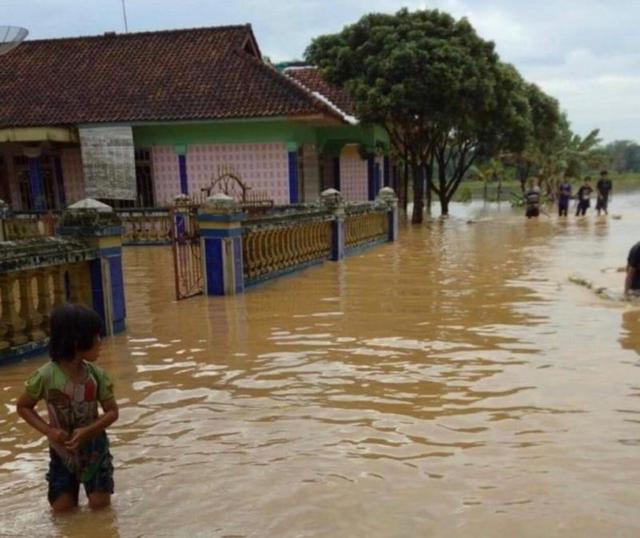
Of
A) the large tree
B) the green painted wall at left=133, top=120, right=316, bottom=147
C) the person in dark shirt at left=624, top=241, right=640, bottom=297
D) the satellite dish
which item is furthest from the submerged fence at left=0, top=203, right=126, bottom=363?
the large tree

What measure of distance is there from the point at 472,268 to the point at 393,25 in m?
12.9

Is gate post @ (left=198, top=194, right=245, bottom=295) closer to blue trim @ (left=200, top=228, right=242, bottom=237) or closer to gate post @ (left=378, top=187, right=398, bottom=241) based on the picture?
blue trim @ (left=200, top=228, right=242, bottom=237)

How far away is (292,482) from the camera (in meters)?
3.60

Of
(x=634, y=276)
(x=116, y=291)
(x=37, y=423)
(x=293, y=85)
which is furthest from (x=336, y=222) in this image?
(x=37, y=423)

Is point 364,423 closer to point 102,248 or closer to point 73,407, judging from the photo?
point 73,407

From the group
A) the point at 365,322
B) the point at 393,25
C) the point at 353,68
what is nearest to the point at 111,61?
the point at 353,68

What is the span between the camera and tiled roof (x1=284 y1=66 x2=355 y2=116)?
23.9 meters

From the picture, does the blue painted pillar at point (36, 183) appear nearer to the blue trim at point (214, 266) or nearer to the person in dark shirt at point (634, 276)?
the blue trim at point (214, 266)

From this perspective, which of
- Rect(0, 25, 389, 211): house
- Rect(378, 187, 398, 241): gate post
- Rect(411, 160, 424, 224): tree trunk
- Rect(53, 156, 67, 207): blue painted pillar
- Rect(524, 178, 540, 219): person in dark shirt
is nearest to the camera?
Rect(378, 187, 398, 241): gate post

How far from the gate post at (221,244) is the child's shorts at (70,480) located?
6.23 m

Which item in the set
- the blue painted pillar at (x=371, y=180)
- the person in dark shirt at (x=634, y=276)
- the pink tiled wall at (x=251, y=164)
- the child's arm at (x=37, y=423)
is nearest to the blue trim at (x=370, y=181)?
the blue painted pillar at (x=371, y=180)

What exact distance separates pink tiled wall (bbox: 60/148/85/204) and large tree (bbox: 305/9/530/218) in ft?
29.6

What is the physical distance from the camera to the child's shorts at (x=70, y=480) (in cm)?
316

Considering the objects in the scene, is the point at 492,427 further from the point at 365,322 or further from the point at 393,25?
the point at 393,25
